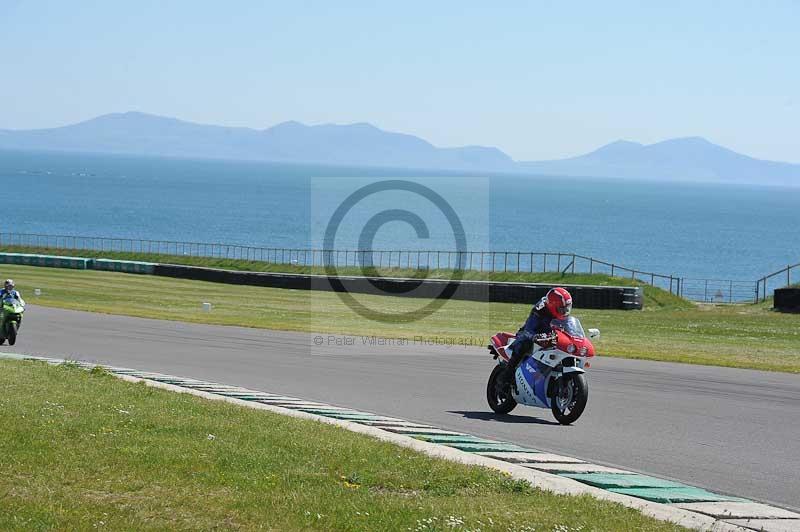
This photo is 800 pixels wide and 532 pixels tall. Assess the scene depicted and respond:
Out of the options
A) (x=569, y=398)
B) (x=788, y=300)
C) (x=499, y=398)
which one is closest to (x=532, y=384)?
(x=569, y=398)

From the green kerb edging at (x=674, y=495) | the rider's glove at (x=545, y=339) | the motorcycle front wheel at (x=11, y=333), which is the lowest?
the green kerb edging at (x=674, y=495)

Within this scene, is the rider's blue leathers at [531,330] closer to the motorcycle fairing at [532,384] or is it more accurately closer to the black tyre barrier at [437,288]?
the motorcycle fairing at [532,384]

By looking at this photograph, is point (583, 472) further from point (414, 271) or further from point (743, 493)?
point (414, 271)

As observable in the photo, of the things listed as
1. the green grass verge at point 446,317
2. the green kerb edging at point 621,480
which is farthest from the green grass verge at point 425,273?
the green kerb edging at point 621,480

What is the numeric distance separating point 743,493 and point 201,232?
146m

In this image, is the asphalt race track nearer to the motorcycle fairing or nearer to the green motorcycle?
the motorcycle fairing

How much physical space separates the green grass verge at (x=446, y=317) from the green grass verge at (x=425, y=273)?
159cm

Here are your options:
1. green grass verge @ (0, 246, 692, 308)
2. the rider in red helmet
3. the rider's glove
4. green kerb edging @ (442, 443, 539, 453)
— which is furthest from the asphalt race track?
green grass verge @ (0, 246, 692, 308)

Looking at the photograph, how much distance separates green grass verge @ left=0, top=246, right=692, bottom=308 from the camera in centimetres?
4778

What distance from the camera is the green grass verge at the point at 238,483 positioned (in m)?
7.94

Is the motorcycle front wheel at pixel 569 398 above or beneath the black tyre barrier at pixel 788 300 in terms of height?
beneath

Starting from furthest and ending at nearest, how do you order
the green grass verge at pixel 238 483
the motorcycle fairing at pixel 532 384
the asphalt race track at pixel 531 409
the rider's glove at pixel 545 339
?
the motorcycle fairing at pixel 532 384 → the rider's glove at pixel 545 339 → the asphalt race track at pixel 531 409 → the green grass verge at pixel 238 483

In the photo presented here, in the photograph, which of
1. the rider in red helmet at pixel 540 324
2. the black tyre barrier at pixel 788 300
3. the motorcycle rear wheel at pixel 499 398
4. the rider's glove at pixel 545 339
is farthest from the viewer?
the black tyre barrier at pixel 788 300

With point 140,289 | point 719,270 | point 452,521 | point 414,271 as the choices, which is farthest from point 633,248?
point 452,521
